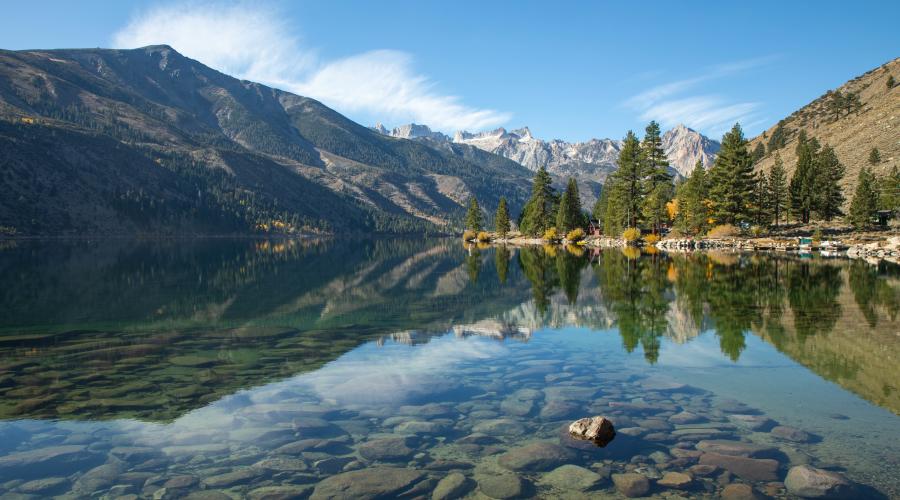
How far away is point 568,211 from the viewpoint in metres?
124

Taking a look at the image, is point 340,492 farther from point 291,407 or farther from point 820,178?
point 820,178

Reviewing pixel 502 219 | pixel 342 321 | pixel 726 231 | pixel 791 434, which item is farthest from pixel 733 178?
pixel 791 434

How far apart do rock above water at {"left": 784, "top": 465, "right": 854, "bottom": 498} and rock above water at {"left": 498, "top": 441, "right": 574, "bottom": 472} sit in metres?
3.64

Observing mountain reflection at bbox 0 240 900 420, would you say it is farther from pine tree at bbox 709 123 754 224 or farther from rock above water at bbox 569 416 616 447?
pine tree at bbox 709 123 754 224

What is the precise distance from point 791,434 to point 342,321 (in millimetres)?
20451

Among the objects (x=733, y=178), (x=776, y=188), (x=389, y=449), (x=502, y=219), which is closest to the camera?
(x=389, y=449)

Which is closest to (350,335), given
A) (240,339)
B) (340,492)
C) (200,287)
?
(240,339)

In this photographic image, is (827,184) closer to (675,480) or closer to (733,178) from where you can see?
(733,178)

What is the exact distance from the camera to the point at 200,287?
138ft

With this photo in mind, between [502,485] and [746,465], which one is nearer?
[502,485]

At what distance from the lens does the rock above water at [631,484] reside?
893 centimetres

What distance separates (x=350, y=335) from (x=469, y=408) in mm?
11282

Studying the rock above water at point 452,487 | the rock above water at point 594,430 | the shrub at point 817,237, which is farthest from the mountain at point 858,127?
the rock above water at point 452,487

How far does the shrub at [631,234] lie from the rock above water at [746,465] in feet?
317
